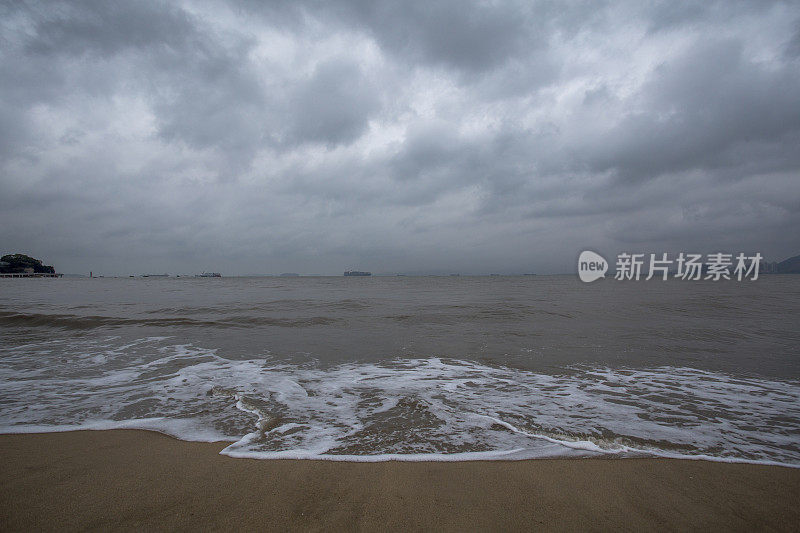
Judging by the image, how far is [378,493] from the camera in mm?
2504

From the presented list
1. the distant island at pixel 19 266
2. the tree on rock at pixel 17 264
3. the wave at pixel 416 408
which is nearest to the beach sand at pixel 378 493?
the wave at pixel 416 408

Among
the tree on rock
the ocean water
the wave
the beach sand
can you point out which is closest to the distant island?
the tree on rock

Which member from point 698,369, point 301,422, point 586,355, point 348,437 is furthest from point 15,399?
point 698,369

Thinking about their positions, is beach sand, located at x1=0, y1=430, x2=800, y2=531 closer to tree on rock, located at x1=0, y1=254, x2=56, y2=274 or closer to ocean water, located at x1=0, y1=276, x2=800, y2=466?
ocean water, located at x1=0, y1=276, x2=800, y2=466

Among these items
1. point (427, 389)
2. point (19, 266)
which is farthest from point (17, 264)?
point (427, 389)

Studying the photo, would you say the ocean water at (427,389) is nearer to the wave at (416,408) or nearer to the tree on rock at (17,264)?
the wave at (416,408)

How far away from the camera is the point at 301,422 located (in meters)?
3.96

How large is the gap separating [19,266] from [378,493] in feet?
530

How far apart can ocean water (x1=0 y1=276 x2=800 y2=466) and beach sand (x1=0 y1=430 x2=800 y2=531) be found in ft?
0.93

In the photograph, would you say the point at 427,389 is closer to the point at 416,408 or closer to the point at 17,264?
the point at 416,408

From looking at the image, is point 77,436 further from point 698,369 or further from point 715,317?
point 715,317

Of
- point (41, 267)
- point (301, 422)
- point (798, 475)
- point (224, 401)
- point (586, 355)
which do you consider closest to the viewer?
point (798, 475)

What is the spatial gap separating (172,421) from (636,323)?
13.6 m

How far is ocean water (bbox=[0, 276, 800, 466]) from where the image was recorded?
3.44m
